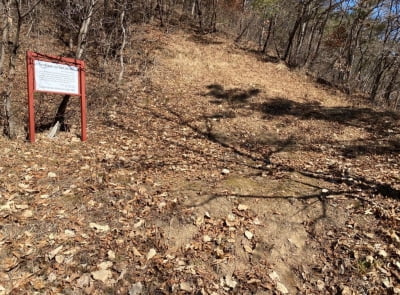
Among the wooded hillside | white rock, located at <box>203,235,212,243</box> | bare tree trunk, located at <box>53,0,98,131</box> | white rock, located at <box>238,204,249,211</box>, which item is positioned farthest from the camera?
the wooded hillside

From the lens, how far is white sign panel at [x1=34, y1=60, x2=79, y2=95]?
203 inches

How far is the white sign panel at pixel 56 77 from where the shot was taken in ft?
16.9

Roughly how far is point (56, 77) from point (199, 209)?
149 inches

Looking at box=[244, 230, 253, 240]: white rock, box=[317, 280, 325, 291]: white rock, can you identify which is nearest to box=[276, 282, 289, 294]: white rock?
box=[317, 280, 325, 291]: white rock

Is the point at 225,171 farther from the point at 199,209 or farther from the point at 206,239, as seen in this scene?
the point at 206,239

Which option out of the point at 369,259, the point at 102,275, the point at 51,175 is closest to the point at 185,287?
the point at 102,275

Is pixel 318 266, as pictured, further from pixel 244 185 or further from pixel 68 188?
pixel 68 188

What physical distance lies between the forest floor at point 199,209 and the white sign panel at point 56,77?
3.68ft

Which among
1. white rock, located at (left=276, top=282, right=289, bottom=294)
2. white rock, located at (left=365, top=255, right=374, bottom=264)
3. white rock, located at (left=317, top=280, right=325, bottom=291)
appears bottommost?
white rock, located at (left=276, top=282, right=289, bottom=294)

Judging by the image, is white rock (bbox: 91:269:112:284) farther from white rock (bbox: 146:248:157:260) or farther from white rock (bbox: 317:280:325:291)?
white rock (bbox: 317:280:325:291)

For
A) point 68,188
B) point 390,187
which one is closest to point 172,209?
point 68,188

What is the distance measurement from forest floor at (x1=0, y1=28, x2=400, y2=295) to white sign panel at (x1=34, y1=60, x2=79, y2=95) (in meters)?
1.12

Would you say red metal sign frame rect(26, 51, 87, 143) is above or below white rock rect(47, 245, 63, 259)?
above

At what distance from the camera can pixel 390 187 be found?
15.6 ft
